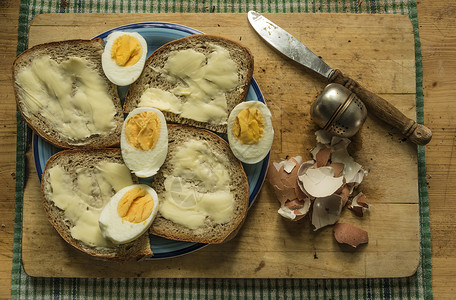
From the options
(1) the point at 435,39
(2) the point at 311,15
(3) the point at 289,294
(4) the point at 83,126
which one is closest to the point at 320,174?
(3) the point at 289,294

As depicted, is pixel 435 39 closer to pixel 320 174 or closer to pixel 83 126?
pixel 320 174

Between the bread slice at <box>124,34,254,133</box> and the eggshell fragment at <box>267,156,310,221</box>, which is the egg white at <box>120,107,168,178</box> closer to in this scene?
the bread slice at <box>124,34,254,133</box>

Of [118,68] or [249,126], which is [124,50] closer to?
[118,68]

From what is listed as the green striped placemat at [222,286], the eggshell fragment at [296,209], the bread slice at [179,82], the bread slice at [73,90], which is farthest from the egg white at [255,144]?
the green striped placemat at [222,286]

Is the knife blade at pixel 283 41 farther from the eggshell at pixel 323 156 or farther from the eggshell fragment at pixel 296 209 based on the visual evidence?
the eggshell fragment at pixel 296 209

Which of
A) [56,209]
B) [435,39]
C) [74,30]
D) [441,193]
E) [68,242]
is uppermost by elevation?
[435,39]

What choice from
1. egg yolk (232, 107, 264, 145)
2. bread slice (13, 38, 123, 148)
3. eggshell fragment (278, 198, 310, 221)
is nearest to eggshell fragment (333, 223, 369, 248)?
eggshell fragment (278, 198, 310, 221)
